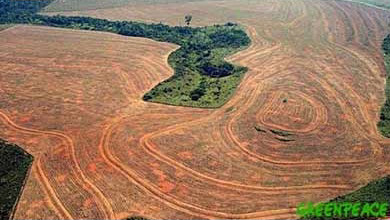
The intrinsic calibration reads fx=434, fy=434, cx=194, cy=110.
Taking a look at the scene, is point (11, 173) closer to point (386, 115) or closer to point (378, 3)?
point (386, 115)

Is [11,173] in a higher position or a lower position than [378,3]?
lower

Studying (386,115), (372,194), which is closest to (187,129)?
(372,194)

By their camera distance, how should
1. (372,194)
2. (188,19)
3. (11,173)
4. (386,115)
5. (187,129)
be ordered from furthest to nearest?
(188,19)
(386,115)
(187,129)
(11,173)
(372,194)

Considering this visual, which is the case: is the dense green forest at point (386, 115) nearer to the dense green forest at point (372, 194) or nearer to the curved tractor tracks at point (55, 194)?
the dense green forest at point (372, 194)

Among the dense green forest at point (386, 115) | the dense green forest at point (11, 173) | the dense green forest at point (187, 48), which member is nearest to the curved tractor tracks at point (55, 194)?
the dense green forest at point (11, 173)

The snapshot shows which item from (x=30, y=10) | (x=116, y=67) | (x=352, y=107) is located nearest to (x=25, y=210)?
(x=116, y=67)

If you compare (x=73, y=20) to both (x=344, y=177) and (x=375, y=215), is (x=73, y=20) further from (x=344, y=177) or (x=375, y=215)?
(x=375, y=215)

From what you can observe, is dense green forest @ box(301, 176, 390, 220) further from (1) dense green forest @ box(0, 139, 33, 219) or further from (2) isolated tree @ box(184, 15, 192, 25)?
(2) isolated tree @ box(184, 15, 192, 25)
